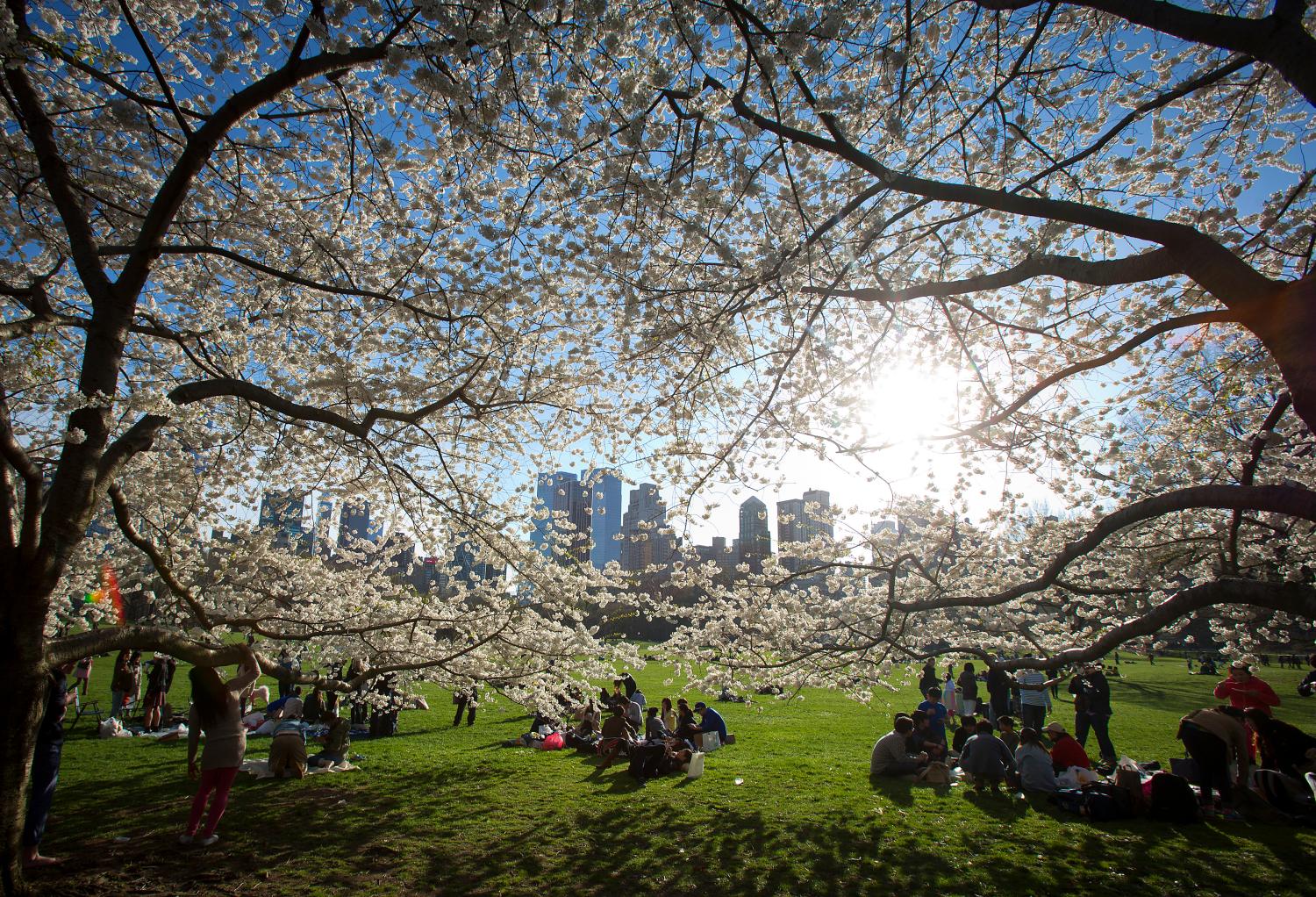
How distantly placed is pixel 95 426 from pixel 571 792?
676 cm

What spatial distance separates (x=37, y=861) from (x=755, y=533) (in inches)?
329

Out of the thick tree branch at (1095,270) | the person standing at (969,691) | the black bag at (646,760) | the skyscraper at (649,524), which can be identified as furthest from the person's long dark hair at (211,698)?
the person standing at (969,691)

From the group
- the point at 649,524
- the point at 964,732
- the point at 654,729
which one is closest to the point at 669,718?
the point at 654,729

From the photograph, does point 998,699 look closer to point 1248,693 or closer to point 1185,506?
point 1248,693

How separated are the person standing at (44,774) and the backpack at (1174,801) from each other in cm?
1088

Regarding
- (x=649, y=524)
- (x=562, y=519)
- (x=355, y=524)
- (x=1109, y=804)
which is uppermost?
(x=355, y=524)

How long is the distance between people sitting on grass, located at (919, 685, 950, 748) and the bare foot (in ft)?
34.0

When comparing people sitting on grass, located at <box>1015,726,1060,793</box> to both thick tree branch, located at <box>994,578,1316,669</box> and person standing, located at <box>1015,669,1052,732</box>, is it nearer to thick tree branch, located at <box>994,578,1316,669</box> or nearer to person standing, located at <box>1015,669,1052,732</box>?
person standing, located at <box>1015,669,1052,732</box>

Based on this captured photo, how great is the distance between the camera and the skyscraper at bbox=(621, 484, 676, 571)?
6.79m

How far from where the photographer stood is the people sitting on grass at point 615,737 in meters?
9.96

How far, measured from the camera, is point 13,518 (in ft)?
13.6

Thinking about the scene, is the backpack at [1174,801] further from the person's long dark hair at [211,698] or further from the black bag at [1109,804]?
the person's long dark hair at [211,698]

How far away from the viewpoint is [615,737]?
33.4ft

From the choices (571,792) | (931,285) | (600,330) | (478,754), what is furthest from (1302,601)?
(478,754)
